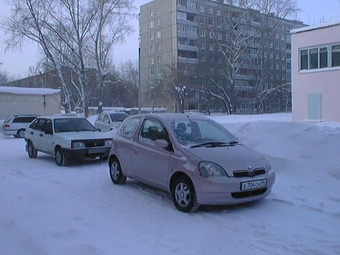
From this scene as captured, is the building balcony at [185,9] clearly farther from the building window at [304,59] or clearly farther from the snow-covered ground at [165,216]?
the snow-covered ground at [165,216]

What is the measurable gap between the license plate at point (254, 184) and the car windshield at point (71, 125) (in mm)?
7101

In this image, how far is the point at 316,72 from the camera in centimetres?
2575

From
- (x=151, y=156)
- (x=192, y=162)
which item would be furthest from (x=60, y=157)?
(x=192, y=162)

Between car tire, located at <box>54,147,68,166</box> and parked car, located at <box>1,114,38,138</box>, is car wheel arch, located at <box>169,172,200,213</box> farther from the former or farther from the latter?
parked car, located at <box>1,114,38,138</box>

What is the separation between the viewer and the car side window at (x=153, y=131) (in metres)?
6.57

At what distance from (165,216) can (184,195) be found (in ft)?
1.54

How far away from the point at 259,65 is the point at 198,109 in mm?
20364

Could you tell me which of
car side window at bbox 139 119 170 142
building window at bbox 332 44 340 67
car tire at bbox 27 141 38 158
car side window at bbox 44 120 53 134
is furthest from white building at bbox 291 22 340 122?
car side window at bbox 139 119 170 142

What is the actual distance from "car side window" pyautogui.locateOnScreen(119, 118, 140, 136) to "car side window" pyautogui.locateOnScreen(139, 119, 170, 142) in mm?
342

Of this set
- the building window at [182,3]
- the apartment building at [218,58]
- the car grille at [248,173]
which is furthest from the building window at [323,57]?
the building window at [182,3]

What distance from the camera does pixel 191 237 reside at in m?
4.68

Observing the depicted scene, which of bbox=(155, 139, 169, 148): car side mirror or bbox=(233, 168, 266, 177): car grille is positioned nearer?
bbox=(233, 168, 266, 177): car grille

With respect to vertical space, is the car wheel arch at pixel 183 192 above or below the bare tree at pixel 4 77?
below

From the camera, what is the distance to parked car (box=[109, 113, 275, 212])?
5.54m
